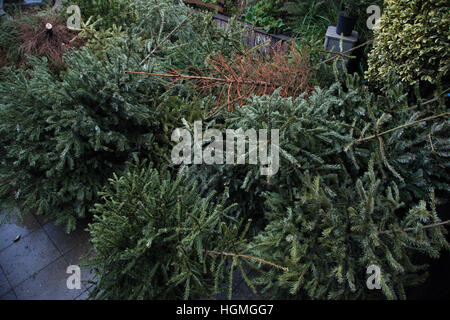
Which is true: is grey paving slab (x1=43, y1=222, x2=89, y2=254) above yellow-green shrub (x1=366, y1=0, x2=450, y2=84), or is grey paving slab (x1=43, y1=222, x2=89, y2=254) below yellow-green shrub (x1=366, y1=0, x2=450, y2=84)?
below

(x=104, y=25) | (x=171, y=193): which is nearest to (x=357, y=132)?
(x=171, y=193)

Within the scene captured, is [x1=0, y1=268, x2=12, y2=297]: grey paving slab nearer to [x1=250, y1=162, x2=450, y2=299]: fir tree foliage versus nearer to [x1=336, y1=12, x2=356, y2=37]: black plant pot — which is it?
[x1=250, y1=162, x2=450, y2=299]: fir tree foliage

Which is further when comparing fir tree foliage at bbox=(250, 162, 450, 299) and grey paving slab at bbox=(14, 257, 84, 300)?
grey paving slab at bbox=(14, 257, 84, 300)

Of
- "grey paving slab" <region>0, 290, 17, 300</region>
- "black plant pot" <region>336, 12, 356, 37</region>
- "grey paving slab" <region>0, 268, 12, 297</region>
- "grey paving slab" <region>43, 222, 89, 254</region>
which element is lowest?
"grey paving slab" <region>0, 290, 17, 300</region>

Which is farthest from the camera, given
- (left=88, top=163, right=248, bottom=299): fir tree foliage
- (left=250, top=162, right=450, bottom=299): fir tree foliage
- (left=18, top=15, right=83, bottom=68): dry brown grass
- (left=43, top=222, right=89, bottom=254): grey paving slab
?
(left=18, top=15, right=83, bottom=68): dry brown grass

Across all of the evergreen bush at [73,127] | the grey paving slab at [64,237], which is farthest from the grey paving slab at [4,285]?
the evergreen bush at [73,127]

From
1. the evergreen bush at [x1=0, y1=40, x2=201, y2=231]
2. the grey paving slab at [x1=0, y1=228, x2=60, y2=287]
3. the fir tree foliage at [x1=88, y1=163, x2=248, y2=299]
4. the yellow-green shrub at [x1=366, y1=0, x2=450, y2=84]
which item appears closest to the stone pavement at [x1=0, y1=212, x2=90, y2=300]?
the grey paving slab at [x1=0, y1=228, x2=60, y2=287]

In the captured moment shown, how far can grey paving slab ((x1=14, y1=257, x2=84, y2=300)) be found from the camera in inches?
95.3

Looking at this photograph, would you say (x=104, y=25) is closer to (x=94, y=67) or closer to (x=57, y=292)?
(x=94, y=67)

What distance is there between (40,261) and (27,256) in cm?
16

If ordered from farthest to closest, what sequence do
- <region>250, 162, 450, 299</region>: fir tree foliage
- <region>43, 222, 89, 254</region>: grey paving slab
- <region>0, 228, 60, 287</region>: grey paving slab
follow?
<region>43, 222, 89, 254</region>: grey paving slab
<region>0, 228, 60, 287</region>: grey paving slab
<region>250, 162, 450, 299</region>: fir tree foliage

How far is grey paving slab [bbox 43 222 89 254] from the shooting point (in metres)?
2.80

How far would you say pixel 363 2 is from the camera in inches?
140

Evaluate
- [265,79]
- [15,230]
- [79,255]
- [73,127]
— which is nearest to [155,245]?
[73,127]
